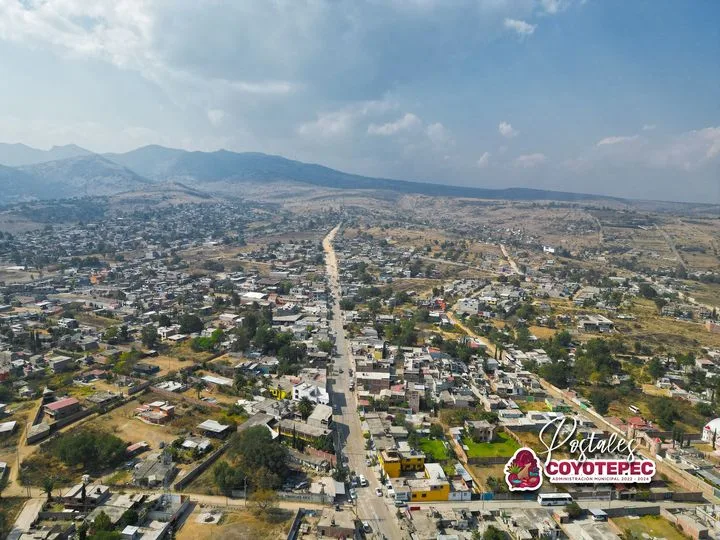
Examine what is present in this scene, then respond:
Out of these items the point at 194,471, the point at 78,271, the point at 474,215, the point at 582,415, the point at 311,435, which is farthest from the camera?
the point at 474,215

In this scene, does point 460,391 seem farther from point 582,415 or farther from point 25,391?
point 25,391

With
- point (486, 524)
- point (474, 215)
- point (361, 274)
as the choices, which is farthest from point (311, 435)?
point (474, 215)

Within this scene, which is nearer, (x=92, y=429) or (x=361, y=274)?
(x=92, y=429)

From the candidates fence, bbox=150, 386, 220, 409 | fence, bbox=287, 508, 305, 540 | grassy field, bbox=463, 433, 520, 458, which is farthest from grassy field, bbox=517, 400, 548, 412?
fence, bbox=150, 386, 220, 409

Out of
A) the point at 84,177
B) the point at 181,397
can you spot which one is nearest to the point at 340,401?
the point at 181,397

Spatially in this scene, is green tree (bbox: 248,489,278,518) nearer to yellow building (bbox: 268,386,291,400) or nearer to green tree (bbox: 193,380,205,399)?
yellow building (bbox: 268,386,291,400)

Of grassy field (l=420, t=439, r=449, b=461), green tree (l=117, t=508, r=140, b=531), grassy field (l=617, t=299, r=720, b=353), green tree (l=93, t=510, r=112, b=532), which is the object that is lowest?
grassy field (l=617, t=299, r=720, b=353)

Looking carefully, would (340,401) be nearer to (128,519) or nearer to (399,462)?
(399,462)
